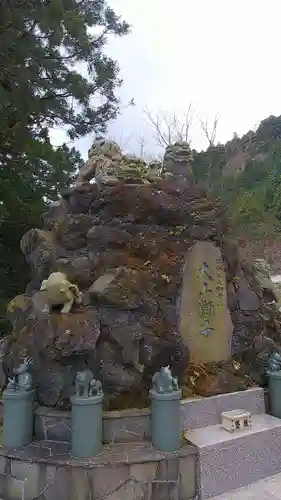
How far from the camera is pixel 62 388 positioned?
3.44 meters

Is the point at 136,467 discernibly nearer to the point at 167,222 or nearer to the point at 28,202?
the point at 167,222

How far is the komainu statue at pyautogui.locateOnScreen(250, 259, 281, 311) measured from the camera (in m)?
5.22

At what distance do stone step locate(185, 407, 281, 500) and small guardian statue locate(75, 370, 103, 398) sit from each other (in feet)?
2.92

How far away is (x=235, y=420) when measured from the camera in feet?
12.0

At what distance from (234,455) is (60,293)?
1944 mm

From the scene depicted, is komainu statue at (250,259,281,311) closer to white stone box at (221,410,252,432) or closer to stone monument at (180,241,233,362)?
stone monument at (180,241,233,362)

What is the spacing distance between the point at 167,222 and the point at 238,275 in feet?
3.30

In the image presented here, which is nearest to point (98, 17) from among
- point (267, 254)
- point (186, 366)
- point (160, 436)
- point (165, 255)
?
point (165, 255)

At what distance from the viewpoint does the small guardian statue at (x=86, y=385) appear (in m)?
3.16

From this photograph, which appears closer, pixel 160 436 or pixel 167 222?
pixel 160 436

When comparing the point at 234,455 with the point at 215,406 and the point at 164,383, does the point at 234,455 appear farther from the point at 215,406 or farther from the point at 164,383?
the point at 164,383

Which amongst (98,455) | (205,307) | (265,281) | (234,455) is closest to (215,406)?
(234,455)

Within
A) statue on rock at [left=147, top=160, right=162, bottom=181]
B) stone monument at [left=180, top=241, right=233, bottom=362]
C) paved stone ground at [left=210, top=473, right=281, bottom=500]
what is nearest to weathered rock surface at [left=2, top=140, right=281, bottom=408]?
stone monument at [left=180, top=241, right=233, bottom=362]

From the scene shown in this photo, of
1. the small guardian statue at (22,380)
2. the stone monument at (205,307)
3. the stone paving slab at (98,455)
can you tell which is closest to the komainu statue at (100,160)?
the stone monument at (205,307)
